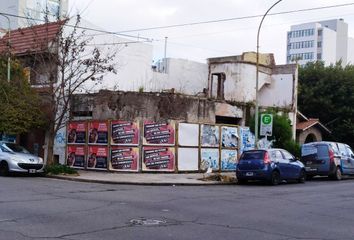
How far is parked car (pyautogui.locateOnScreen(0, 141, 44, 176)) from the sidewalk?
0.97 meters

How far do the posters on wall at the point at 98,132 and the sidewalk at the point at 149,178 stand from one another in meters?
1.92

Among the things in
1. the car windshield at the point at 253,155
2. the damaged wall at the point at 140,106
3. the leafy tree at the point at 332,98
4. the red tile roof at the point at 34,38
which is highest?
the red tile roof at the point at 34,38

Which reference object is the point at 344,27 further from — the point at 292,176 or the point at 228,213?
the point at 228,213

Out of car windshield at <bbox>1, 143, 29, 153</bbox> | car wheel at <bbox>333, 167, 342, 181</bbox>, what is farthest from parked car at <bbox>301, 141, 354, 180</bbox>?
car windshield at <bbox>1, 143, 29, 153</bbox>

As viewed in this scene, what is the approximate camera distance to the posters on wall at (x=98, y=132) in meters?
26.0

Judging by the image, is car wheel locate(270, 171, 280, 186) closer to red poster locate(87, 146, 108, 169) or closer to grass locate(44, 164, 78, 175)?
red poster locate(87, 146, 108, 169)

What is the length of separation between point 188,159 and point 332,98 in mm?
18454

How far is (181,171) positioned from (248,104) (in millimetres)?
7014

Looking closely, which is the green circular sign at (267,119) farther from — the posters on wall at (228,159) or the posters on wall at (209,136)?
the posters on wall at (228,159)

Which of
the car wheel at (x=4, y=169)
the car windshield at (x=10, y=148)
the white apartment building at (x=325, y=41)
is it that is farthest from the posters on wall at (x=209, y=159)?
the white apartment building at (x=325, y=41)

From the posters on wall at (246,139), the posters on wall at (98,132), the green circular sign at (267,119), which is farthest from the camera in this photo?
the posters on wall at (246,139)

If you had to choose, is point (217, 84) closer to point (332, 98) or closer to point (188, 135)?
point (332, 98)

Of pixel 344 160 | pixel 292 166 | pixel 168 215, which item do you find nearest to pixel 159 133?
pixel 292 166

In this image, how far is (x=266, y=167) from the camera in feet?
70.7
